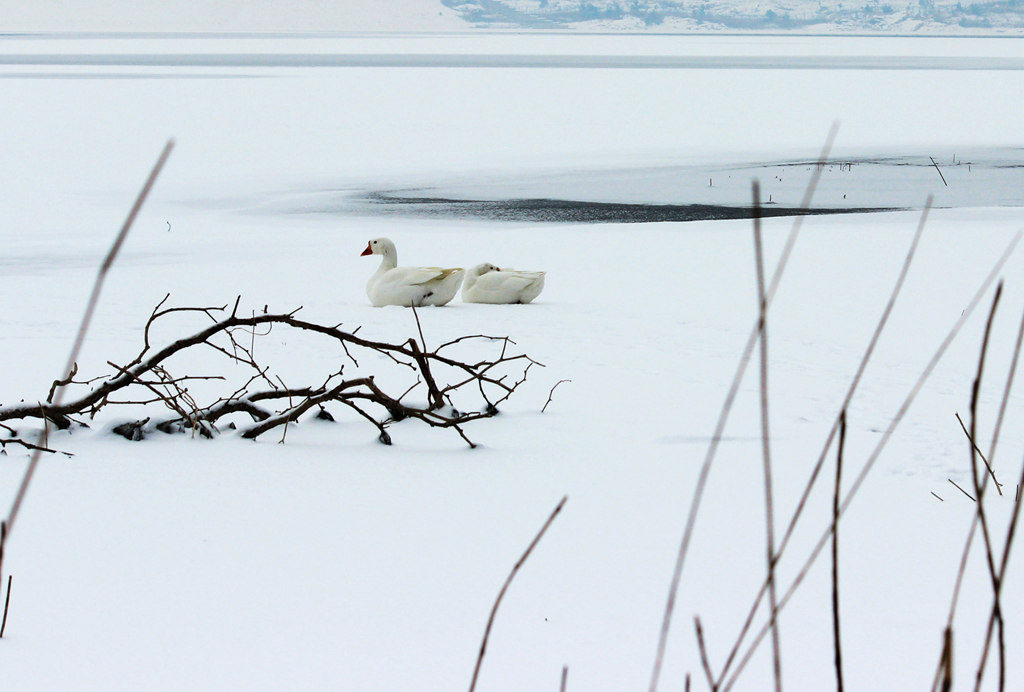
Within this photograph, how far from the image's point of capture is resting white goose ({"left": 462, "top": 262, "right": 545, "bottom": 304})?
7066 millimetres

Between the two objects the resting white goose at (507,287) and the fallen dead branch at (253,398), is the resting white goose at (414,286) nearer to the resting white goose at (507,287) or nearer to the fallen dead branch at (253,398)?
the resting white goose at (507,287)

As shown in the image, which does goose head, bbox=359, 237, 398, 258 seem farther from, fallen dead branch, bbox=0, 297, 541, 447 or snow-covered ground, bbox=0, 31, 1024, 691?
fallen dead branch, bbox=0, 297, 541, 447

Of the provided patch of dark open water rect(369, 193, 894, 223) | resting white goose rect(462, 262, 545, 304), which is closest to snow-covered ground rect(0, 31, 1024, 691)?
resting white goose rect(462, 262, 545, 304)

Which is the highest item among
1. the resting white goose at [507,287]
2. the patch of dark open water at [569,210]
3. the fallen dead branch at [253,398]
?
the fallen dead branch at [253,398]

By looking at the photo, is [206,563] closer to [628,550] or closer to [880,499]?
[628,550]

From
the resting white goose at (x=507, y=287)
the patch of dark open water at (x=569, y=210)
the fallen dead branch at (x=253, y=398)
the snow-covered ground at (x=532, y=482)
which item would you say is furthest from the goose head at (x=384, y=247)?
the patch of dark open water at (x=569, y=210)

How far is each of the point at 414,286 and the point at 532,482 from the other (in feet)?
12.0

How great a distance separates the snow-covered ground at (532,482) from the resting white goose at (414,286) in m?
0.12

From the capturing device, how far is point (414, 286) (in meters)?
6.85

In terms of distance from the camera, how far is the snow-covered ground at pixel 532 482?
7.24 ft

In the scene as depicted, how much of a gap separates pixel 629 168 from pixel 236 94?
19006 mm

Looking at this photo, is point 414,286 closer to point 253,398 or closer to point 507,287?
point 507,287

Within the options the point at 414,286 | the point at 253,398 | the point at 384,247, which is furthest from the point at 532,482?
the point at 384,247

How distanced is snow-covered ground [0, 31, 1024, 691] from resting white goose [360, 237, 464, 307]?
124 millimetres
